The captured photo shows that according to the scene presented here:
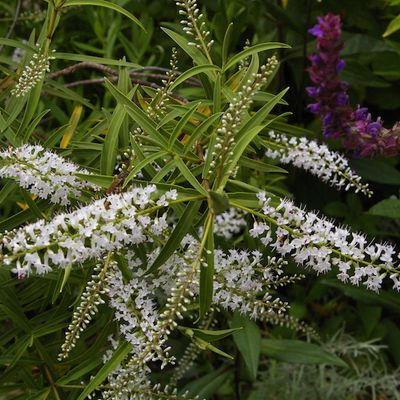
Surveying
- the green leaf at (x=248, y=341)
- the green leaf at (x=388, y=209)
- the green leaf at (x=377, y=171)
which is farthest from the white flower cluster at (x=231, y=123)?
the green leaf at (x=377, y=171)

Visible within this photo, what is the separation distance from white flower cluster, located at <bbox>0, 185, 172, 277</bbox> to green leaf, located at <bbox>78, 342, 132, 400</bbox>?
0.34m

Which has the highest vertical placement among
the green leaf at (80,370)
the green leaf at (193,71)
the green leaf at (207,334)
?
the green leaf at (193,71)

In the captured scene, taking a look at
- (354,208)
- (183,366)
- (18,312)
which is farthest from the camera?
(354,208)

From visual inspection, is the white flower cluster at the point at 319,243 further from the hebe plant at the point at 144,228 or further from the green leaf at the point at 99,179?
the green leaf at the point at 99,179

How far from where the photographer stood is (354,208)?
2.82m

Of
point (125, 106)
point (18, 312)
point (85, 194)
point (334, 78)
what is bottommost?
point (18, 312)

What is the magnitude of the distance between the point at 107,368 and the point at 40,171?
1.58 ft

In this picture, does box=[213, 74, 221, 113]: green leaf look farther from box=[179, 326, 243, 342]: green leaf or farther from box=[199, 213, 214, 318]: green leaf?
box=[179, 326, 243, 342]: green leaf

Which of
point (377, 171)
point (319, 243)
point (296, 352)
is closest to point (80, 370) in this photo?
point (319, 243)

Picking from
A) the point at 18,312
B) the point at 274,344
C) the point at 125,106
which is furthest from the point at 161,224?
the point at 274,344

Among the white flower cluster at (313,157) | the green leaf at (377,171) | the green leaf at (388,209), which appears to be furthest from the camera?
the green leaf at (377,171)

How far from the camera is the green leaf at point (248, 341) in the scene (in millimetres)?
2117

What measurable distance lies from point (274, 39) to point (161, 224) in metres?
1.62

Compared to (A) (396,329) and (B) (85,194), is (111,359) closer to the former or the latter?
(B) (85,194)
